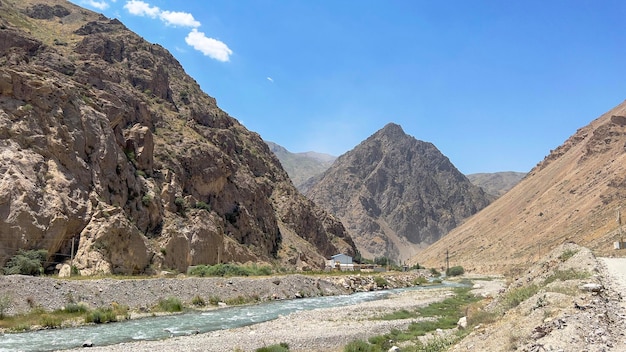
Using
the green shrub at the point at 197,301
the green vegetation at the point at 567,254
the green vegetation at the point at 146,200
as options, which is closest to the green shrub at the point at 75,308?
the green shrub at the point at 197,301

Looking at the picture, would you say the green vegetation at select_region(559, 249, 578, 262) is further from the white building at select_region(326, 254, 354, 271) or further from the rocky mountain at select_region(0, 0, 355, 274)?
the white building at select_region(326, 254, 354, 271)

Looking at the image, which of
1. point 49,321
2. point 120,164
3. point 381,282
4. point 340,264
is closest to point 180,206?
point 120,164

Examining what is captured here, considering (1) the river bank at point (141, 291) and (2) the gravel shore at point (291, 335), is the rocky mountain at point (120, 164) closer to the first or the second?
(1) the river bank at point (141, 291)

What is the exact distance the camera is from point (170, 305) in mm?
33656

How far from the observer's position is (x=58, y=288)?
30078 millimetres

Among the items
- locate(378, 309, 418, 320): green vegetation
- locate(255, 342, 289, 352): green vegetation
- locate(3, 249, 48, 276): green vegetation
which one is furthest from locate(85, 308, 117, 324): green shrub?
locate(378, 309, 418, 320): green vegetation

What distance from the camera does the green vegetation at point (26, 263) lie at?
3622cm

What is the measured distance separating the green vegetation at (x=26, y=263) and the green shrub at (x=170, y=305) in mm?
12399

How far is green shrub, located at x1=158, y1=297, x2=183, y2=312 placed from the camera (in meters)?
33.4

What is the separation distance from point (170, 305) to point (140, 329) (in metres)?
8.07

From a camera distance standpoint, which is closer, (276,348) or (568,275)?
(276,348)

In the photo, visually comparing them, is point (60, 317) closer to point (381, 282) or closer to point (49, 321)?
point (49, 321)

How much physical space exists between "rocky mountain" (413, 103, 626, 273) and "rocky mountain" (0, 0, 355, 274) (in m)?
47.4

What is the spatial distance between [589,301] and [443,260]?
14724 centimetres
